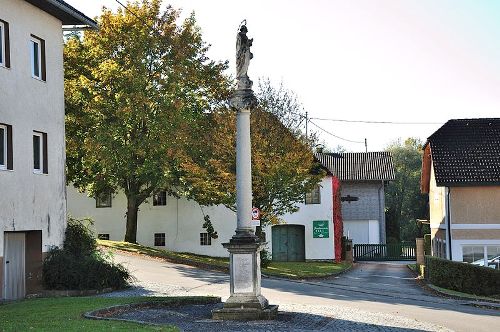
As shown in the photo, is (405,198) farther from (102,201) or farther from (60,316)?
(60,316)

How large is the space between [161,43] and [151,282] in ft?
51.6

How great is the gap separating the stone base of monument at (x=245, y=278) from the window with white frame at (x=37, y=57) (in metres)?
10.5

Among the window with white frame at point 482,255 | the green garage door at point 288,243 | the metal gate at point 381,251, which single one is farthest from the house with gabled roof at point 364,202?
the window with white frame at point 482,255

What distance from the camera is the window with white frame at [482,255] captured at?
1384 inches

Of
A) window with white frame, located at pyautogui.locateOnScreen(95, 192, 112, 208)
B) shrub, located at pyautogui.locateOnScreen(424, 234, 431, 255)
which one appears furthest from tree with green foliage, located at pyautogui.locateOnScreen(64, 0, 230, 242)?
shrub, located at pyautogui.locateOnScreen(424, 234, 431, 255)

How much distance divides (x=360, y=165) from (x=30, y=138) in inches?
1932

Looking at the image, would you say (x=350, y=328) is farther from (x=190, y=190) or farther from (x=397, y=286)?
(x=190, y=190)

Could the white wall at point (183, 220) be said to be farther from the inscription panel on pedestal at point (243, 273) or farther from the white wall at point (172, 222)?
the inscription panel on pedestal at point (243, 273)

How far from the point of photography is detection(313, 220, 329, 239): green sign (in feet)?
156

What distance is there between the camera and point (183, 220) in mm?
46875

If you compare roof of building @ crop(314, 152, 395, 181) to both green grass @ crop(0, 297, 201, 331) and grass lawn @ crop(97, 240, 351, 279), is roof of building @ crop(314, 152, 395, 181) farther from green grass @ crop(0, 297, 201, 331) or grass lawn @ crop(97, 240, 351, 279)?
green grass @ crop(0, 297, 201, 331)

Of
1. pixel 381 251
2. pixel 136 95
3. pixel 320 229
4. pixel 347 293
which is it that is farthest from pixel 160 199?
pixel 381 251

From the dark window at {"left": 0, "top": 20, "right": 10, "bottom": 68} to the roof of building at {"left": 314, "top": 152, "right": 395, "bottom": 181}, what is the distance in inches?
1795

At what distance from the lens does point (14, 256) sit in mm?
24547
